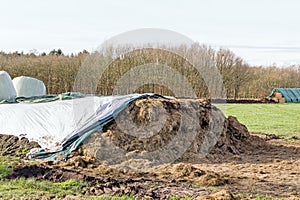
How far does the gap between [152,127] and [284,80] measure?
114 feet

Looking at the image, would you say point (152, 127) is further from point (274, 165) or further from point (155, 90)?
point (155, 90)

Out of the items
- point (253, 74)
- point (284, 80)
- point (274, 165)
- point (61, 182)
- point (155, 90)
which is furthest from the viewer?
point (284, 80)

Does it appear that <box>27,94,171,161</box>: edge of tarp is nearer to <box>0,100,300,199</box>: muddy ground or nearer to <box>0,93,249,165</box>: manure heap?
<box>0,93,249,165</box>: manure heap

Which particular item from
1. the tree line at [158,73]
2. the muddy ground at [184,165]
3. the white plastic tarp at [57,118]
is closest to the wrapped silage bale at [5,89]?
the white plastic tarp at [57,118]

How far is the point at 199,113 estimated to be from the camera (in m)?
10.2

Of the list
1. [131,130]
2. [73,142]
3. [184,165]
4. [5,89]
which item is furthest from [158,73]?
[184,165]

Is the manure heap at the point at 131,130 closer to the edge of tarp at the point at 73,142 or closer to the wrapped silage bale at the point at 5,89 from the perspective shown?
the edge of tarp at the point at 73,142

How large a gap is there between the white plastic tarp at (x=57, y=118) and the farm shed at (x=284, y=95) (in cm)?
2884

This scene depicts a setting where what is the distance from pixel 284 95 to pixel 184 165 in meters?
31.6

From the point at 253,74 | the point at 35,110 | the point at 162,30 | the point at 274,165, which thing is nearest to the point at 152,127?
the point at 274,165

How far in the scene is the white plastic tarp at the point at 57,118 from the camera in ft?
31.2

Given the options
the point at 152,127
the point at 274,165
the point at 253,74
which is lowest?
the point at 274,165

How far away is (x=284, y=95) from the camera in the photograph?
122ft

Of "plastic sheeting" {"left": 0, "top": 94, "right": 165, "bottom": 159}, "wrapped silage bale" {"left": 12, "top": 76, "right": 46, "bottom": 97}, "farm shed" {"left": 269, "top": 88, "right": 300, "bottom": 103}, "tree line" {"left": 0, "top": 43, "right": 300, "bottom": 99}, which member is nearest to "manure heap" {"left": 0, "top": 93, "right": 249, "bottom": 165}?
"plastic sheeting" {"left": 0, "top": 94, "right": 165, "bottom": 159}
